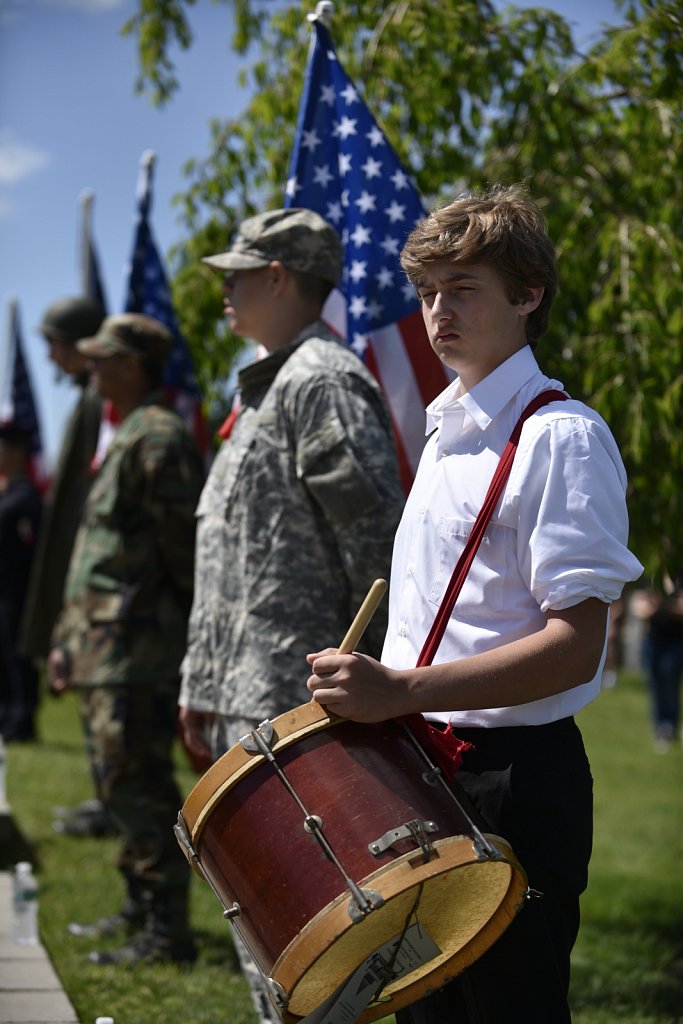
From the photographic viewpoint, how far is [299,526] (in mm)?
3693

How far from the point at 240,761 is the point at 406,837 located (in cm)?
39

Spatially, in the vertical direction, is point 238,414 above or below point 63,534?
above

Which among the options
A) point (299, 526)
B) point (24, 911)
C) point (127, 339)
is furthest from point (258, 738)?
point (127, 339)

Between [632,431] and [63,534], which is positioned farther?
[63,534]

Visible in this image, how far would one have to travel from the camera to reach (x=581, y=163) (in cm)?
549

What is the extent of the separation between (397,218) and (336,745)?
277 cm

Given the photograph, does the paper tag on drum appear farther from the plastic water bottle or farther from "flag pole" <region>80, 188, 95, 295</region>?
"flag pole" <region>80, 188, 95, 295</region>

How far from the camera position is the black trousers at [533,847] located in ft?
8.52

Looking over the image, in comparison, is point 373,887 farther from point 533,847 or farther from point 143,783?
point 143,783

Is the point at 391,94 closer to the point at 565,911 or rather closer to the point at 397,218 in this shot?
the point at 397,218

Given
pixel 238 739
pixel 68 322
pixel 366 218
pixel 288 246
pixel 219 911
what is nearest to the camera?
pixel 238 739

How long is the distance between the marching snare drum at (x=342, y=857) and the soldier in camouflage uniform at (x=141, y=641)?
2716mm

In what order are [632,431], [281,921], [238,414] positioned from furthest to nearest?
[632,431], [238,414], [281,921]

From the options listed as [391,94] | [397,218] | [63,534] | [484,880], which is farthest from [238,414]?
[63,534]
